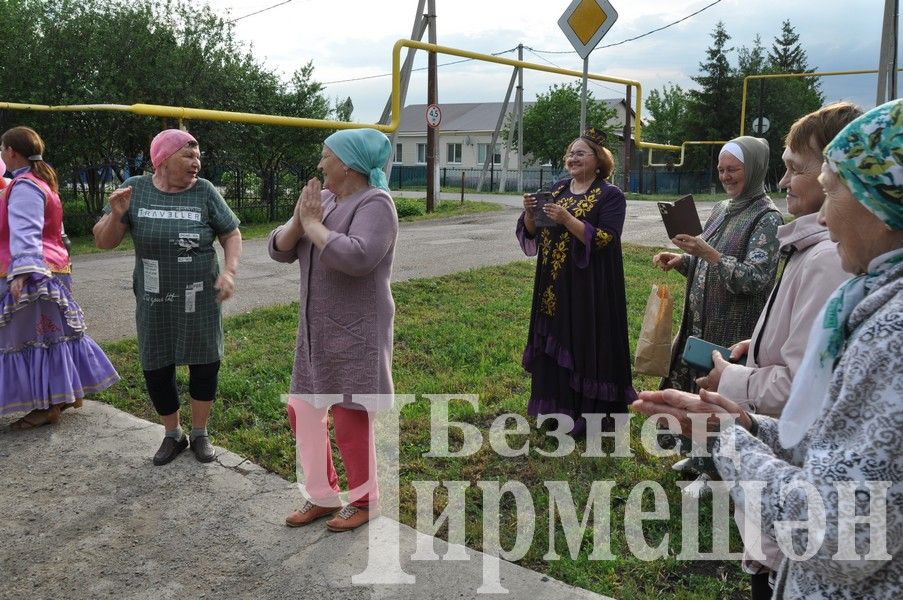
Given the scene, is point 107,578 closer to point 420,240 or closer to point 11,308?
point 11,308

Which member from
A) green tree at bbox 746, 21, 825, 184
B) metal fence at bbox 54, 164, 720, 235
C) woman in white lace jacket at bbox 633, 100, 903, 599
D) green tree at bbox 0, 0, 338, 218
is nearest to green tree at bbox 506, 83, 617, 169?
green tree at bbox 746, 21, 825, 184

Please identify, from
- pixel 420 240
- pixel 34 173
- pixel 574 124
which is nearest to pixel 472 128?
pixel 574 124

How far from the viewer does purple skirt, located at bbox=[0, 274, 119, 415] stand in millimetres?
4777

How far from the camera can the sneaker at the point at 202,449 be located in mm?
4367

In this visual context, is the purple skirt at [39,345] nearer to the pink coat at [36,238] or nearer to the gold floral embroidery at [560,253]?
the pink coat at [36,238]

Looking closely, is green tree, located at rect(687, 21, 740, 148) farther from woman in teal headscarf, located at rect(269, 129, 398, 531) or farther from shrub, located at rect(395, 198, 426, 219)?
woman in teal headscarf, located at rect(269, 129, 398, 531)

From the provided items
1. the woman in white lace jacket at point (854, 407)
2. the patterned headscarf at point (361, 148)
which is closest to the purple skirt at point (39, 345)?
the patterned headscarf at point (361, 148)

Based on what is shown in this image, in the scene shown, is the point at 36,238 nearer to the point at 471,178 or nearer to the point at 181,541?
the point at 181,541

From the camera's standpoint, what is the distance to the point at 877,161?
135cm

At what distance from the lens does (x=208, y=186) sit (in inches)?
167

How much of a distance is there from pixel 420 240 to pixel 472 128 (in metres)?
43.9

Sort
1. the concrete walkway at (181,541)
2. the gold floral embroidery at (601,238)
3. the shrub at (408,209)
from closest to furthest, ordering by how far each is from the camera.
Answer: the concrete walkway at (181,541), the gold floral embroidery at (601,238), the shrub at (408,209)

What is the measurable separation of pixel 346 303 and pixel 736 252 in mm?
1908

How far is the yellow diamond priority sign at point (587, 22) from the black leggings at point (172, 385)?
3254 mm
